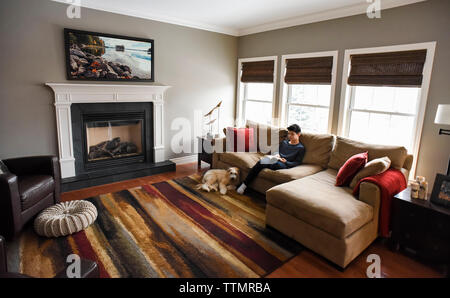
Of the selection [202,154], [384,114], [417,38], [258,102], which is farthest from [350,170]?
[258,102]

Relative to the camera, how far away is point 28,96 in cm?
351

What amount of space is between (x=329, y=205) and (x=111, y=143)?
3500mm

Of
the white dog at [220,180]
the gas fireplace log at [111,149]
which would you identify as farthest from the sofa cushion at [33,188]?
the white dog at [220,180]

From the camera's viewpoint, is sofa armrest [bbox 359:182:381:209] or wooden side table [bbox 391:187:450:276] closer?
wooden side table [bbox 391:187:450:276]

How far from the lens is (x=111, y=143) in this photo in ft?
14.6

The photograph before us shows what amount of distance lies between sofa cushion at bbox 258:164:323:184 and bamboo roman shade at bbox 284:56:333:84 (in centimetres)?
135

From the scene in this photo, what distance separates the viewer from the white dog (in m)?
3.87

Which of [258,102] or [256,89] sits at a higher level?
[256,89]

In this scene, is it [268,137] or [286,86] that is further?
[286,86]

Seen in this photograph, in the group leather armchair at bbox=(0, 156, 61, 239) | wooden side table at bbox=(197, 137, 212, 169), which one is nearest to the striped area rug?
leather armchair at bbox=(0, 156, 61, 239)

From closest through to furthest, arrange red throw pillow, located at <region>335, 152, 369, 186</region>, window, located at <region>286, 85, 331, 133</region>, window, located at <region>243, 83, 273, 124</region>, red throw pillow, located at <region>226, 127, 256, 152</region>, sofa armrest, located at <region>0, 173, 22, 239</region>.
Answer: sofa armrest, located at <region>0, 173, 22, 239</region>
red throw pillow, located at <region>335, 152, 369, 186</region>
window, located at <region>286, 85, 331, 133</region>
red throw pillow, located at <region>226, 127, 256, 152</region>
window, located at <region>243, 83, 273, 124</region>

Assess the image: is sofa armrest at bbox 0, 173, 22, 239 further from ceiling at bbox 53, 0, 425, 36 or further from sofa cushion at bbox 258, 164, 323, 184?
sofa cushion at bbox 258, 164, 323, 184

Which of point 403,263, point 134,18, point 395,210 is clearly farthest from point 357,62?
point 134,18

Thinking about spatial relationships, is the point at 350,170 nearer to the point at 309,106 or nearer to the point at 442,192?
the point at 442,192
